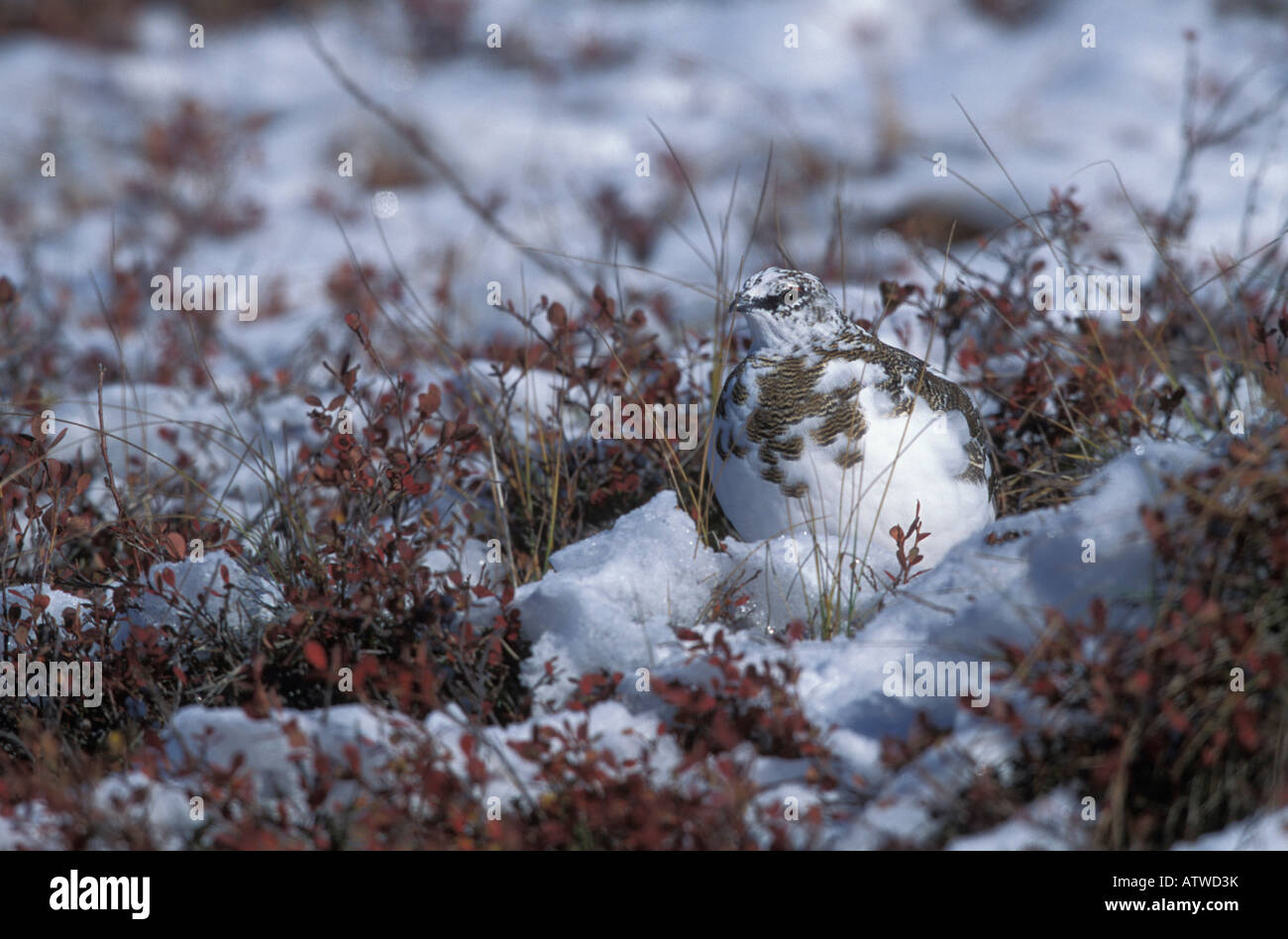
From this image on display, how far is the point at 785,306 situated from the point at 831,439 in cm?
36

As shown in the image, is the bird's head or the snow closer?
the snow

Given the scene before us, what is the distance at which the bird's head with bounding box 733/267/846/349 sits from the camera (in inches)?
110

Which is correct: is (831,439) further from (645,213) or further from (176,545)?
(645,213)

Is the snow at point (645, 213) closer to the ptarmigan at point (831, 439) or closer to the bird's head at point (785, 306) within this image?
the ptarmigan at point (831, 439)

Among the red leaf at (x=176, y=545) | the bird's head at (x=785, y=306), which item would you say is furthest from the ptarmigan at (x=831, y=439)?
the red leaf at (x=176, y=545)

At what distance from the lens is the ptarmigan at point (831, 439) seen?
2715mm

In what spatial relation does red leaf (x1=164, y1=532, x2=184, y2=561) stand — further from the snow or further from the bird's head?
the bird's head

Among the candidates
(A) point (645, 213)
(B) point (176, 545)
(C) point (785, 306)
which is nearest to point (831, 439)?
(C) point (785, 306)

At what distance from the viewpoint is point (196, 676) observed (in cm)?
259

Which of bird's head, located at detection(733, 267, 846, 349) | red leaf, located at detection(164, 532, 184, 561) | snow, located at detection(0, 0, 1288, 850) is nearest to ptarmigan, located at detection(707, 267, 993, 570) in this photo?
bird's head, located at detection(733, 267, 846, 349)

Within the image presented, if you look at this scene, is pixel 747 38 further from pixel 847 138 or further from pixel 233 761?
pixel 233 761

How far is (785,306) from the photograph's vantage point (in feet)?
9.18
